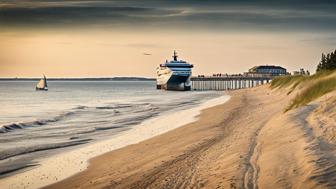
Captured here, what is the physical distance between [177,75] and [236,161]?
11896 centimetres

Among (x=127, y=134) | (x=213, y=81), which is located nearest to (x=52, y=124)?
(x=127, y=134)

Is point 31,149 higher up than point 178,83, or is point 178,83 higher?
point 31,149

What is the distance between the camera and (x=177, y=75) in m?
133

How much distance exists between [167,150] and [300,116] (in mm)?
5408

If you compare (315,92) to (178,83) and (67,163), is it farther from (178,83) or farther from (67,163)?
(178,83)

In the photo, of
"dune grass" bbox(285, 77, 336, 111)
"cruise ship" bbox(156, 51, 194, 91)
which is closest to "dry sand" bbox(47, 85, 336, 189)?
"dune grass" bbox(285, 77, 336, 111)

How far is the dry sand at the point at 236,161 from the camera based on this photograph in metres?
11.6

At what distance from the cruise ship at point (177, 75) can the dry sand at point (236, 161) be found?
361 feet

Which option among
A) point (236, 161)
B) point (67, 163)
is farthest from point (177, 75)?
point (236, 161)

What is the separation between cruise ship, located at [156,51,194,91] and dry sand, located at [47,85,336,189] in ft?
361

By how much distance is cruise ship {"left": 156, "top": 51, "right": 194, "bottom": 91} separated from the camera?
433ft

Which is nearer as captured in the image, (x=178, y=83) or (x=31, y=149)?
(x=31, y=149)

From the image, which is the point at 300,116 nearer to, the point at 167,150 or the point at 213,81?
the point at 167,150

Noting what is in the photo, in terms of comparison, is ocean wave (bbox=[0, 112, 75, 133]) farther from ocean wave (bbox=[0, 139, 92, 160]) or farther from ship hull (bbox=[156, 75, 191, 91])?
ship hull (bbox=[156, 75, 191, 91])
